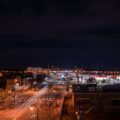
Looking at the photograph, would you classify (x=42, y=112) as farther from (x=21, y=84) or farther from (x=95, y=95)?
(x=21, y=84)

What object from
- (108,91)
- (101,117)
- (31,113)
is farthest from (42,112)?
(108,91)

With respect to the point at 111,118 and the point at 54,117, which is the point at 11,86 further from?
the point at 111,118

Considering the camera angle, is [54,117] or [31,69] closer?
[54,117]

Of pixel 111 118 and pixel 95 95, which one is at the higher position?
pixel 95 95

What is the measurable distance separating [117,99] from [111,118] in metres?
2.79

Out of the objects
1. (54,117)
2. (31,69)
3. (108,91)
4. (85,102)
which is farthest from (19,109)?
(31,69)

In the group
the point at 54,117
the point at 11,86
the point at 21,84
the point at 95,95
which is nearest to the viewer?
the point at 54,117

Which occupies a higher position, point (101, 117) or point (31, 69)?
point (31, 69)

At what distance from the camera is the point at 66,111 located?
15734 mm

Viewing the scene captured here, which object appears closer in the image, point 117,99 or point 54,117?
point 54,117

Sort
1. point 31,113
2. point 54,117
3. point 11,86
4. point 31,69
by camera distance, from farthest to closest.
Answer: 1. point 31,69
2. point 11,86
3. point 31,113
4. point 54,117

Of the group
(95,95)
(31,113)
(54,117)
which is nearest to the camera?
(54,117)

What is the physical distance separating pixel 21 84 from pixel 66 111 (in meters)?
19.4

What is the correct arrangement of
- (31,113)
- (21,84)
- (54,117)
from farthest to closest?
(21,84) → (31,113) → (54,117)
